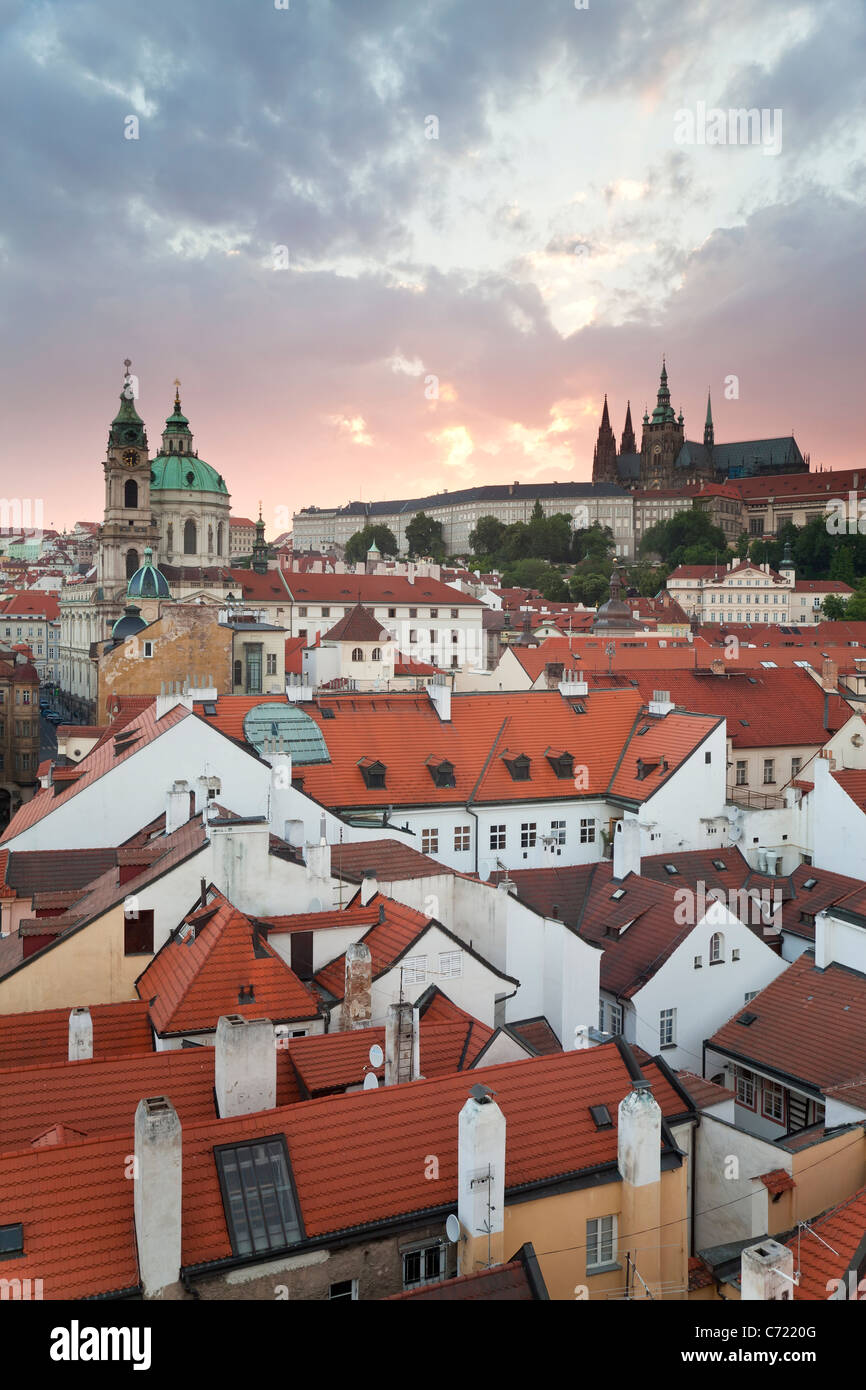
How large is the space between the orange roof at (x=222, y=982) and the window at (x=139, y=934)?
1.14m

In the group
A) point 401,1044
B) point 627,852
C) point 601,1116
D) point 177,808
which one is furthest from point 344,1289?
point 627,852

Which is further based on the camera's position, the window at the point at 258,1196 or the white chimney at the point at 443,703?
the white chimney at the point at 443,703

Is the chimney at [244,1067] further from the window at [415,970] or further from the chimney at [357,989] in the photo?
the window at [415,970]

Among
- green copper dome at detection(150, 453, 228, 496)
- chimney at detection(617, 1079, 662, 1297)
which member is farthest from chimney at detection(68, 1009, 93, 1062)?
green copper dome at detection(150, 453, 228, 496)

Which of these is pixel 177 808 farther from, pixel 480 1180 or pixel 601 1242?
pixel 480 1180

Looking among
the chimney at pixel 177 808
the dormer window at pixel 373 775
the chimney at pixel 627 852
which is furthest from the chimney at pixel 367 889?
the dormer window at pixel 373 775

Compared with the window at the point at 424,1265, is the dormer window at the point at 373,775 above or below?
above

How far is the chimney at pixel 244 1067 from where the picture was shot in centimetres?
1404

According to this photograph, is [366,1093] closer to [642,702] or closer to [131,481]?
[642,702]

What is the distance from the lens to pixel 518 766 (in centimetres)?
3478

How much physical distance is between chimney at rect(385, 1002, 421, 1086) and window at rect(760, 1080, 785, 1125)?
8951mm

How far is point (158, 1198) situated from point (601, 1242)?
19.0ft

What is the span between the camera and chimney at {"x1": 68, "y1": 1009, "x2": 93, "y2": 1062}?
1602 cm
